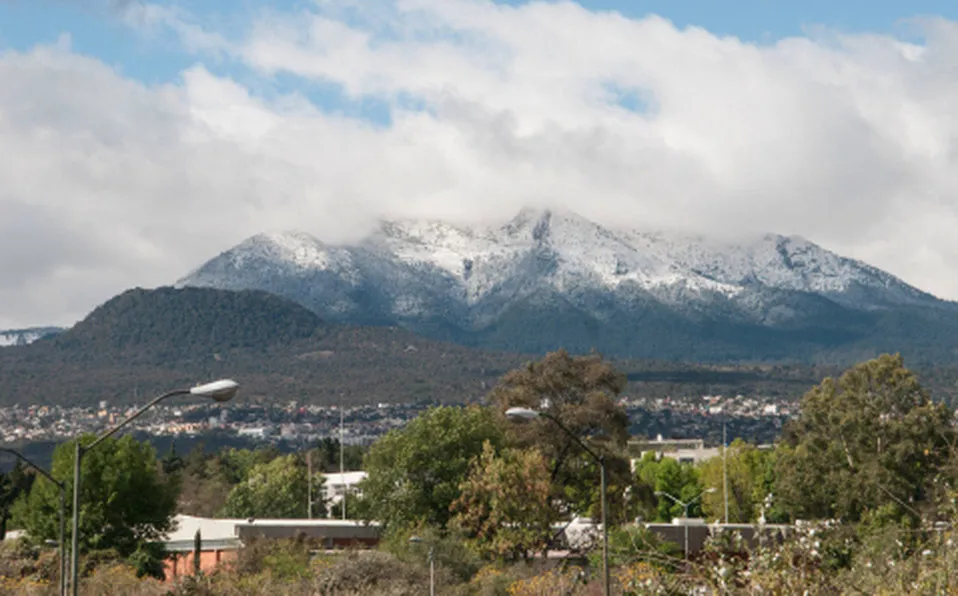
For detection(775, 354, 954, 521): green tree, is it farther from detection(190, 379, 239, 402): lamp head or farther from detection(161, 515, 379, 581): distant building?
detection(190, 379, 239, 402): lamp head

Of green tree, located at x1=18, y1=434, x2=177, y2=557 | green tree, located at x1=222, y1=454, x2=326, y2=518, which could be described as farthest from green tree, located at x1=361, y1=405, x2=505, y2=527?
green tree, located at x1=222, y1=454, x2=326, y2=518

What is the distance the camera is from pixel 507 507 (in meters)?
58.6

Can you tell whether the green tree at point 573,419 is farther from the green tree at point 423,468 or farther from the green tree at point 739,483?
the green tree at point 739,483

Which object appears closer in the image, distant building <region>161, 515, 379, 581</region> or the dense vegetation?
the dense vegetation

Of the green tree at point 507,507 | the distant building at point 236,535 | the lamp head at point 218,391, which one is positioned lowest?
the distant building at point 236,535

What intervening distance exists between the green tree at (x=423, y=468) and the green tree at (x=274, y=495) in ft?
132

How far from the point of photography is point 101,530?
58969mm

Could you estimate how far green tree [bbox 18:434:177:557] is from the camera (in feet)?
193

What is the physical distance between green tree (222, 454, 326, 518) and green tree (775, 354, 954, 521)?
4667 cm

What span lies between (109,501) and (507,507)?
1621 centimetres

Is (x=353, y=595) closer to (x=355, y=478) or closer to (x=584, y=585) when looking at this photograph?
(x=584, y=585)

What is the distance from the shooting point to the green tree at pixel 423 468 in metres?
61.4

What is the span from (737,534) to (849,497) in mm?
42228

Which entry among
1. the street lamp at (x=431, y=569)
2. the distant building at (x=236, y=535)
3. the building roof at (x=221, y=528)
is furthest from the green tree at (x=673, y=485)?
the street lamp at (x=431, y=569)
